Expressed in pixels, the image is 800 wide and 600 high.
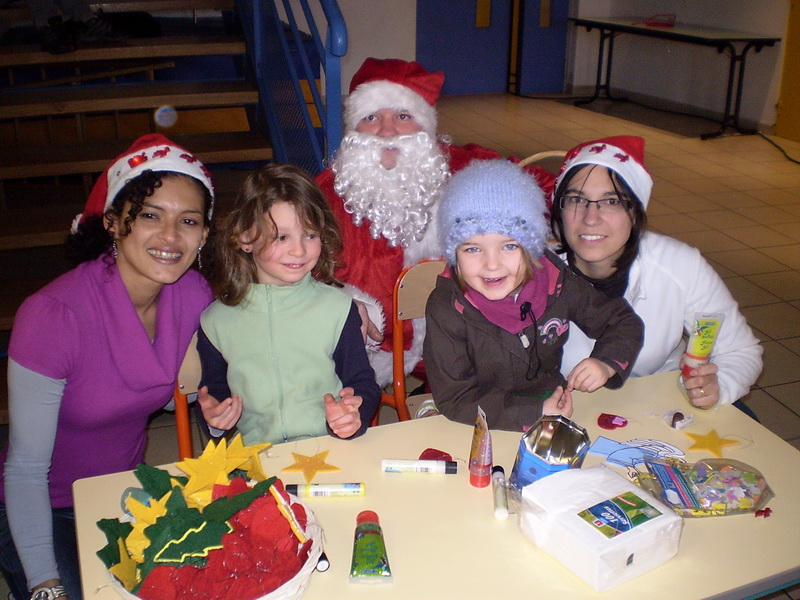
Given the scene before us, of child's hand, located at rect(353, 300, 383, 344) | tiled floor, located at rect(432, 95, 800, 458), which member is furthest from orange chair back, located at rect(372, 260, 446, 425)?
tiled floor, located at rect(432, 95, 800, 458)

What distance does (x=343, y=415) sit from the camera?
158 centimetres

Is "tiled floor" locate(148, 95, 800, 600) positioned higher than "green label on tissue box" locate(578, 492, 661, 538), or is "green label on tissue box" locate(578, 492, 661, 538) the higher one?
"green label on tissue box" locate(578, 492, 661, 538)

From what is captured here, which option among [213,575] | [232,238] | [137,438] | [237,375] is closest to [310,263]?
[232,238]

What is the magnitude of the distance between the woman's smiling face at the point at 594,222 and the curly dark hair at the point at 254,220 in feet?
2.29

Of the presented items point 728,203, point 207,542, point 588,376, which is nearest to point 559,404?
point 588,376

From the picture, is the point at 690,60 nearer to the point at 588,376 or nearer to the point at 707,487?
the point at 588,376

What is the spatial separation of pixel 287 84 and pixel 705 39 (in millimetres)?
5526

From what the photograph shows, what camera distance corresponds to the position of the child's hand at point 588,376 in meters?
1.71

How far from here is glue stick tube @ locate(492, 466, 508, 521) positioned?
1.38 metres

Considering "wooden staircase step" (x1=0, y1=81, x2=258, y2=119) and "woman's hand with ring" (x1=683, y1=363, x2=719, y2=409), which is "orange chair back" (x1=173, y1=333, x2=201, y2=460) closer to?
"woman's hand with ring" (x1=683, y1=363, x2=719, y2=409)

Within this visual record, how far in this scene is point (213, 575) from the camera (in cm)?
110

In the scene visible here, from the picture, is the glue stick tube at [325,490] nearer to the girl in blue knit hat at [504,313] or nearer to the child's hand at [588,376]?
the girl in blue knit hat at [504,313]

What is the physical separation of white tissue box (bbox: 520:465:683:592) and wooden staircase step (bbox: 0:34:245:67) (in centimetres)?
353

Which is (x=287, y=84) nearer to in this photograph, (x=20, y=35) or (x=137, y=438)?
(x=137, y=438)
